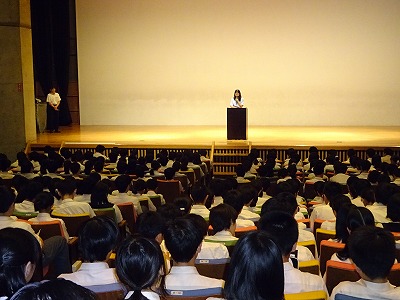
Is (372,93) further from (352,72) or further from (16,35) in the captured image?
(16,35)

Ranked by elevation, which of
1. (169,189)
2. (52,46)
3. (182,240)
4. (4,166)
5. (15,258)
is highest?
(52,46)

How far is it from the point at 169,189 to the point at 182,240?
13.0 ft

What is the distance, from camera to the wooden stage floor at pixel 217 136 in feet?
35.2

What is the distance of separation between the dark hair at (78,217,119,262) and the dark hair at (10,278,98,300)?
1.55 metres

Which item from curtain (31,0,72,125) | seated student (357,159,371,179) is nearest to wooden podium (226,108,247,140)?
seated student (357,159,371,179)

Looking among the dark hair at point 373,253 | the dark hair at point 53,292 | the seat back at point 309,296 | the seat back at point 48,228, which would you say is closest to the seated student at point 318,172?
the seat back at point 48,228

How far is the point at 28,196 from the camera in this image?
511 cm

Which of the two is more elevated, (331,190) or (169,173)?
(331,190)

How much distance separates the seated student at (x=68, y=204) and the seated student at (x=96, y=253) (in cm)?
174

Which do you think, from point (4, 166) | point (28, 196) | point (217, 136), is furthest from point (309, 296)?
point (217, 136)

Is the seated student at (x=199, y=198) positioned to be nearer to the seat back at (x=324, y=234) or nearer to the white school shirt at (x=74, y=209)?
the white school shirt at (x=74, y=209)

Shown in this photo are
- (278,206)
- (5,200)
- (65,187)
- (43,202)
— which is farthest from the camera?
(65,187)

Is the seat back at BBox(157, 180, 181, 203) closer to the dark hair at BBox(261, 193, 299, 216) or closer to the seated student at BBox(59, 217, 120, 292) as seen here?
the dark hair at BBox(261, 193, 299, 216)

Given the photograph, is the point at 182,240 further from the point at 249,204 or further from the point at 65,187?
the point at 65,187
